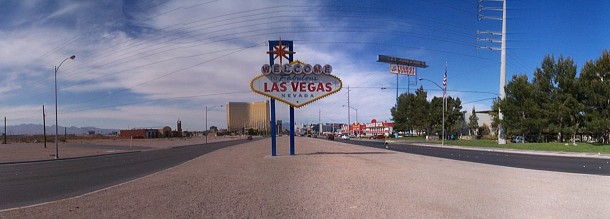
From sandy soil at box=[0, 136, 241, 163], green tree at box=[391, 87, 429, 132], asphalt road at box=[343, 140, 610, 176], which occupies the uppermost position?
green tree at box=[391, 87, 429, 132]

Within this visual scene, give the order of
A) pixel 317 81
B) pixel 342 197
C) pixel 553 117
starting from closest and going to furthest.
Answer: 1. pixel 342 197
2. pixel 317 81
3. pixel 553 117

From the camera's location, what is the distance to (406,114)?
100 m

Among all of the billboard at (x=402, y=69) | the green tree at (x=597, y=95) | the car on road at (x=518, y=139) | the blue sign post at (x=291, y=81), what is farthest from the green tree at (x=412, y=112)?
the blue sign post at (x=291, y=81)

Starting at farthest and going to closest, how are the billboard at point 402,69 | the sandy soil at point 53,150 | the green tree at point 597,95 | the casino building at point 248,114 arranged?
the casino building at point 248,114, the billboard at point 402,69, the green tree at point 597,95, the sandy soil at point 53,150

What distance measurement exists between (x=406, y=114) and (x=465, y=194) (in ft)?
300

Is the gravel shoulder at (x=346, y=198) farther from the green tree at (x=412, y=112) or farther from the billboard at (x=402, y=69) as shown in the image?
the billboard at (x=402, y=69)

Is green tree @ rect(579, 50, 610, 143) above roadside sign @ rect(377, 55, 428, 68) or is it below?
below

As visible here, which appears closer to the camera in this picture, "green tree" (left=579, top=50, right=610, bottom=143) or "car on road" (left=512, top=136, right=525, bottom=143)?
"green tree" (left=579, top=50, right=610, bottom=143)

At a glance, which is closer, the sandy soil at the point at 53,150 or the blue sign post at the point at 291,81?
the blue sign post at the point at 291,81

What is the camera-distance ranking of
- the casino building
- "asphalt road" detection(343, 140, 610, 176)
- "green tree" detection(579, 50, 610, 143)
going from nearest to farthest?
"asphalt road" detection(343, 140, 610, 176) < "green tree" detection(579, 50, 610, 143) < the casino building

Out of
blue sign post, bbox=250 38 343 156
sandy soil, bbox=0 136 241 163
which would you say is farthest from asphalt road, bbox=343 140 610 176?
sandy soil, bbox=0 136 241 163

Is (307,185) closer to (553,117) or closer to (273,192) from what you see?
(273,192)

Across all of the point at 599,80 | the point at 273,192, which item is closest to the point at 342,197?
the point at 273,192

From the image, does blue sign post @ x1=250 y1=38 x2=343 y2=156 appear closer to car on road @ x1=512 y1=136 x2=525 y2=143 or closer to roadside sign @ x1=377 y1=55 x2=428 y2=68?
car on road @ x1=512 y1=136 x2=525 y2=143
